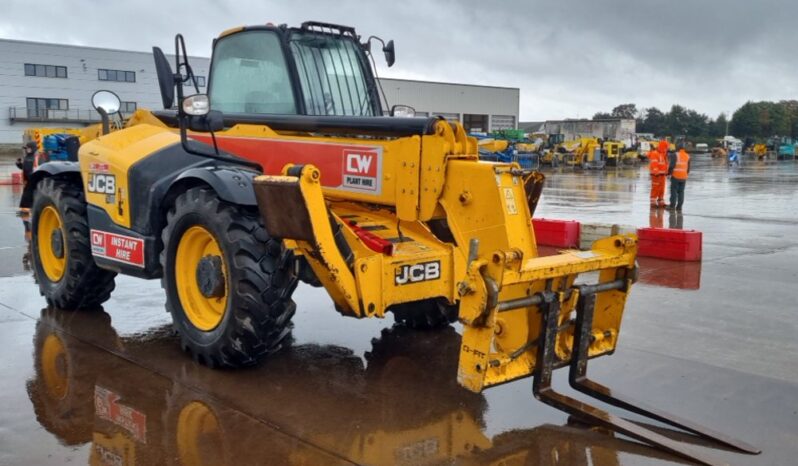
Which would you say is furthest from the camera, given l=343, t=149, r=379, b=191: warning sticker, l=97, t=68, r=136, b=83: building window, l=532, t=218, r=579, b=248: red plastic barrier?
l=97, t=68, r=136, b=83: building window

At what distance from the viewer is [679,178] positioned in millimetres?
17672

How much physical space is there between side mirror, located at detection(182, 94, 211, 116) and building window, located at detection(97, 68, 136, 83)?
60.1 meters

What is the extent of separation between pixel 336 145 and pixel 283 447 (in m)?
2.32

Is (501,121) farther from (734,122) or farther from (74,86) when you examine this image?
(734,122)

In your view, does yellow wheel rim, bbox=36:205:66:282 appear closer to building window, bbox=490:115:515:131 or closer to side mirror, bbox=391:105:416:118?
side mirror, bbox=391:105:416:118

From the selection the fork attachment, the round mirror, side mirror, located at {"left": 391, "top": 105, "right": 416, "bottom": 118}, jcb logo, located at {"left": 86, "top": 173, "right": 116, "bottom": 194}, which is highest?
the round mirror

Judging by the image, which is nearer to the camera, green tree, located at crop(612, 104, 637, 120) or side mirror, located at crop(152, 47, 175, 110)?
side mirror, located at crop(152, 47, 175, 110)

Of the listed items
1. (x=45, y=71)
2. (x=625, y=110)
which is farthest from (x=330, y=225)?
(x=625, y=110)

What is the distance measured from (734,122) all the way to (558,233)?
325ft

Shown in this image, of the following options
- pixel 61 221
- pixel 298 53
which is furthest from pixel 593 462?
pixel 61 221

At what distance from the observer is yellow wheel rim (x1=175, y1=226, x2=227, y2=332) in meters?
5.72

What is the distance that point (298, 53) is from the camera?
241 inches

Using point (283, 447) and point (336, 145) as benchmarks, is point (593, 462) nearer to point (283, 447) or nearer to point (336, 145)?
point (283, 447)

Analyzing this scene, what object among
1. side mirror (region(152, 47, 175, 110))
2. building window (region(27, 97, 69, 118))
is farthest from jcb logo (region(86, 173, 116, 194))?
building window (region(27, 97, 69, 118))
